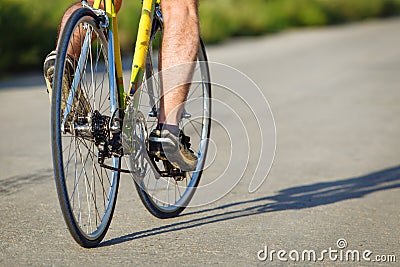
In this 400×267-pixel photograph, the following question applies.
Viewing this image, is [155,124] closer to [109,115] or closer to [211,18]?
[109,115]

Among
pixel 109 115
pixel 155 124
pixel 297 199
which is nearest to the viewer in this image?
pixel 109 115

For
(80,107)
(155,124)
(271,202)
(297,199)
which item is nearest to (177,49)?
(155,124)

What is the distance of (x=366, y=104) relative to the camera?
979 cm

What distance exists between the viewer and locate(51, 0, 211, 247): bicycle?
373cm

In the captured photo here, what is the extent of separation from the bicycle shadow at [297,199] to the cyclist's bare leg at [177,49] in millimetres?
621

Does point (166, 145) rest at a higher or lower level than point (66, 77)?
lower

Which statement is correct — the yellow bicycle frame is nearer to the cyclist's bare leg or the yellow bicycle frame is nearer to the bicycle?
the bicycle

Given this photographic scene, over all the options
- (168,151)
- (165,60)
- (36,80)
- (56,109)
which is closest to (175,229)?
(168,151)

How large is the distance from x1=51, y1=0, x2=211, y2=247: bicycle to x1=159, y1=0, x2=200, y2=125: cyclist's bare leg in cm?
10

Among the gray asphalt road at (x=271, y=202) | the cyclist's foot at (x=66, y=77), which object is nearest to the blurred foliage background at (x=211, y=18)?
the gray asphalt road at (x=271, y=202)

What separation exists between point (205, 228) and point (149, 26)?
1.10 metres

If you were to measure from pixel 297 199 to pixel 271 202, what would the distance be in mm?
201

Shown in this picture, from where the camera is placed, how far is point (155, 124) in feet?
14.9

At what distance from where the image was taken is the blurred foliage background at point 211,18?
1273cm
